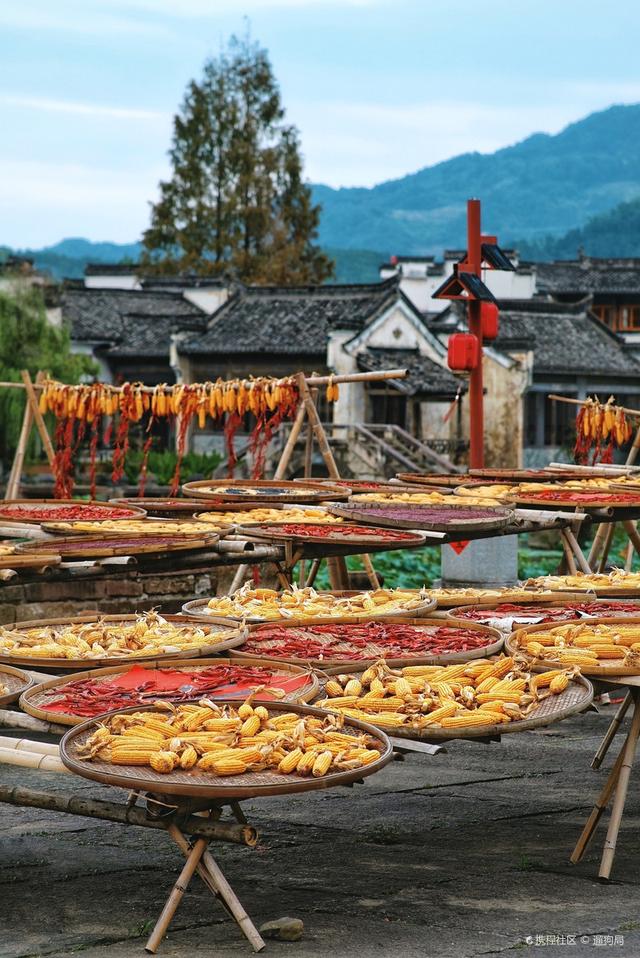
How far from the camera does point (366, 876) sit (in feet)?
20.9

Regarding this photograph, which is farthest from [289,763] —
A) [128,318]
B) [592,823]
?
[128,318]

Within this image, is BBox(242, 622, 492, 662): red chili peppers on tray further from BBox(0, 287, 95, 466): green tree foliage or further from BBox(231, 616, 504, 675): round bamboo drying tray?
BBox(0, 287, 95, 466): green tree foliage

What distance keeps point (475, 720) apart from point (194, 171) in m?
48.9

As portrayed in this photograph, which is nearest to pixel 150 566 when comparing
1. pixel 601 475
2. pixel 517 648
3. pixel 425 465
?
pixel 517 648

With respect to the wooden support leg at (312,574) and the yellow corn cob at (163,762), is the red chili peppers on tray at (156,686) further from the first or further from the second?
the wooden support leg at (312,574)

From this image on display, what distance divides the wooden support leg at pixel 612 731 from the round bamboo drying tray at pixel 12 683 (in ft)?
9.14

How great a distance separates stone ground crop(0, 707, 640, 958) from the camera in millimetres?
5406

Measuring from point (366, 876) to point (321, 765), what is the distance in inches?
71.0

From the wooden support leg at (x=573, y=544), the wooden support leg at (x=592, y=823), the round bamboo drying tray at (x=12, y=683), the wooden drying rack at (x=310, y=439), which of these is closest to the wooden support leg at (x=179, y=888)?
the round bamboo drying tray at (x=12, y=683)

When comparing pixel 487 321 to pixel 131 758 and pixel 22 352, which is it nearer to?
pixel 131 758

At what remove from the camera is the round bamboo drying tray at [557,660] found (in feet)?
20.1

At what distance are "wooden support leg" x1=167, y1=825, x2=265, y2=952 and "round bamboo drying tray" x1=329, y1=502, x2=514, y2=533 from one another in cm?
539

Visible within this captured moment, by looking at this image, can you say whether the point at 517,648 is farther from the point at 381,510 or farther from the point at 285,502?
the point at 285,502

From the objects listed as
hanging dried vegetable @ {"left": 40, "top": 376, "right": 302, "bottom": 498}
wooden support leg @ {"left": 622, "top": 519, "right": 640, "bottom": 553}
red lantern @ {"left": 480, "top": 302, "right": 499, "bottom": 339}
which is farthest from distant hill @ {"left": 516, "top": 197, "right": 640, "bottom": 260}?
wooden support leg @ {"left": 622, "top": 519, "right": 640, "bottom": 553}
